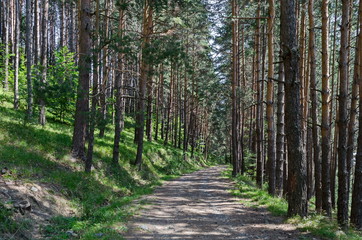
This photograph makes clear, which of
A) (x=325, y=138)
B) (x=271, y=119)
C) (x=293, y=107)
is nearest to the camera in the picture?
(x=293, y=107)

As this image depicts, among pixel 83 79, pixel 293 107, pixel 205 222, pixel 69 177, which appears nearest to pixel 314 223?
pixel 205 222

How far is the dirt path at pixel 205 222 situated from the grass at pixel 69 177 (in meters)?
0.58

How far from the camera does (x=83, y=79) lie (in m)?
11.3

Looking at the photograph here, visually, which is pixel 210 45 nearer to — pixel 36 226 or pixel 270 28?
pixel 270 28

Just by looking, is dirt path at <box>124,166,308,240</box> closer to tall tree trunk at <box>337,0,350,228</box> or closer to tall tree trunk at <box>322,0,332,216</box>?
tall tree trunk at <box>337,0,350,228</box>

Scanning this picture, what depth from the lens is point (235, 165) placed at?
18938mm

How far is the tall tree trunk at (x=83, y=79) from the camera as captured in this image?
426 inches

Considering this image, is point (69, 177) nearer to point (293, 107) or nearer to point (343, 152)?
point (293, 107)

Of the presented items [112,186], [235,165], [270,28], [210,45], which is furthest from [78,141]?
[210,45]

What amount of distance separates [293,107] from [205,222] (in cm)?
375

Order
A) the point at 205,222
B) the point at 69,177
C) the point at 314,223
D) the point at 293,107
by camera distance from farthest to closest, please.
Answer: the point at 69,177
the point at 205,222
the point at 293,107
the point at 314,223

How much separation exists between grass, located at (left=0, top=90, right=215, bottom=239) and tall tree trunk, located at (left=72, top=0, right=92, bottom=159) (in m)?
0.56

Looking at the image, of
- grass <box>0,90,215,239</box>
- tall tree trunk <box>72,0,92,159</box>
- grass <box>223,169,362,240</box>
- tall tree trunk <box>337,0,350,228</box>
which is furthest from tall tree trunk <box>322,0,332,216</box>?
tall tree trunk <box>72,0,92,159</box>

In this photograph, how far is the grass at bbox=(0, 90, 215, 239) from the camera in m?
6.30
